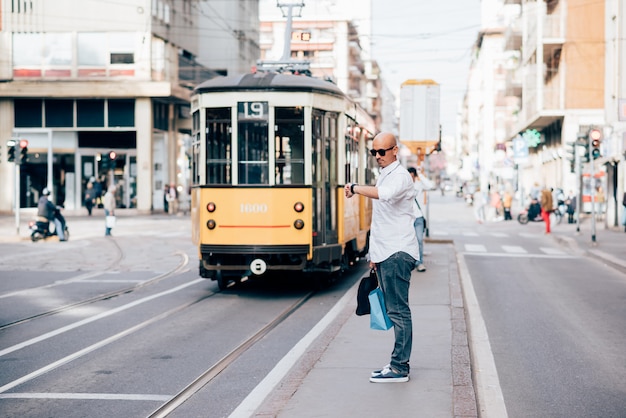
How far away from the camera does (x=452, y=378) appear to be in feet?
22.8

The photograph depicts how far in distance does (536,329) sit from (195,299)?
203 inches

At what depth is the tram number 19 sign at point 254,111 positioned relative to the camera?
43.5 ft

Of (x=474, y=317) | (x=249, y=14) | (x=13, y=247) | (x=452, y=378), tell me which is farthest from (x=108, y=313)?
(x=249, y=14)

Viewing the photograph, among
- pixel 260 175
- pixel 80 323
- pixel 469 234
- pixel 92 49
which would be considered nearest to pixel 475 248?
pixel 469 234

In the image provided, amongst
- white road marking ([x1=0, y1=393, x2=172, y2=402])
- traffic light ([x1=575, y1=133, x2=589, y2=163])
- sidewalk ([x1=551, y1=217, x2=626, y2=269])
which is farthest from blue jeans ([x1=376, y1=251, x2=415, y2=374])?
traffic light ([x1=575, y1=133, x2=589, y2=163])

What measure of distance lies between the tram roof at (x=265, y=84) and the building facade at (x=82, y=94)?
102 ft

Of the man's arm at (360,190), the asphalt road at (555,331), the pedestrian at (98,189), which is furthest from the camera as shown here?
the pedestrian at (98,189)

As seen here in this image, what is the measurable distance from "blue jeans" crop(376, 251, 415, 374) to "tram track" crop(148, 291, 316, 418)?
1619 mm

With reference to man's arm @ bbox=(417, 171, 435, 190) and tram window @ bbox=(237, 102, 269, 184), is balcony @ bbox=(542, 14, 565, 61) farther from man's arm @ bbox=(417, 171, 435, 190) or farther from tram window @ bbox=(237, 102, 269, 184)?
tram window @ bbox=(237, 102, 269, 184)

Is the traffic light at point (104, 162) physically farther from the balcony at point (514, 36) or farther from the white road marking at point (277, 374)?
the white road marking at point (277, 374)

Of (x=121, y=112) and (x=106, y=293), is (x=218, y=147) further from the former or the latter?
(x=121, y=112)

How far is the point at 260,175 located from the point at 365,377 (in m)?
6.46

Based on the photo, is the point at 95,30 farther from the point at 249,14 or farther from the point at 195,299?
the point at 195,299

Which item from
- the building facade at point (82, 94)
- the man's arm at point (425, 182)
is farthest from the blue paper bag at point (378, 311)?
the building facade at point (82, 94)
